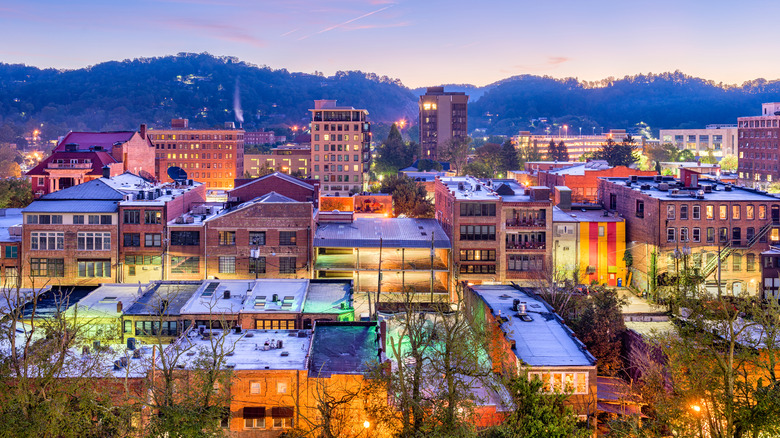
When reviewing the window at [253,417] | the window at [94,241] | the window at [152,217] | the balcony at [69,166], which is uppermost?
the balcony at [69,166]

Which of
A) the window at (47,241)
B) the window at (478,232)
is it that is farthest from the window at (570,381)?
the window at (47,241)

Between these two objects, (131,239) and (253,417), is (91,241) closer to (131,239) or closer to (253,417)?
(131,239)

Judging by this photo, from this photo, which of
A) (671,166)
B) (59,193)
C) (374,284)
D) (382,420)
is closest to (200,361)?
(382,420)

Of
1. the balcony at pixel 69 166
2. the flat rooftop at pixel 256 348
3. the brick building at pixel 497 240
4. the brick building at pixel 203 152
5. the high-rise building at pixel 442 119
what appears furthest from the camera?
the high-rise building at pixel 442 119

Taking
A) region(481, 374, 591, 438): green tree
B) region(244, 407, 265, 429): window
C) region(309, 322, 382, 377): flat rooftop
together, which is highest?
region(309, 322, 382, 377): flat rooftop

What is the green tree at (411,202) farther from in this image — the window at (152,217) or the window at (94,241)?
the window at (94,241)

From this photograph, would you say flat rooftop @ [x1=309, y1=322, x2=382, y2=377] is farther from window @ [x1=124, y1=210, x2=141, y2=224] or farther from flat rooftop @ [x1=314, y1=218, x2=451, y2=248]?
window @ [x1=124, y1=210, x2=141, y2=224]

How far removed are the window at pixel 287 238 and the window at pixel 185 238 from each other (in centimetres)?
725

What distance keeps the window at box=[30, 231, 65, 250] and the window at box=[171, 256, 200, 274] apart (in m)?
9.94

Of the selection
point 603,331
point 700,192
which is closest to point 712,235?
point 700,192

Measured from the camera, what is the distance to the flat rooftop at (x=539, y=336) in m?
34.9

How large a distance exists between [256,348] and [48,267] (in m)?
32.6

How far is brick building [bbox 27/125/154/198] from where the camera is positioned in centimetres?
8594

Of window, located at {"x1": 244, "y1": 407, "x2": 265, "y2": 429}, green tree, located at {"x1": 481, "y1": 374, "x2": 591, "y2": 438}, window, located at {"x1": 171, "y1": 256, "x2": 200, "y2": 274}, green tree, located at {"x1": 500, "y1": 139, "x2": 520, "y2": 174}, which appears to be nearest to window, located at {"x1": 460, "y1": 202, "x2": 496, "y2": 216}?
window, located at {"x1": 171, "y1": 256, "x2": 200, "y2": 274}
